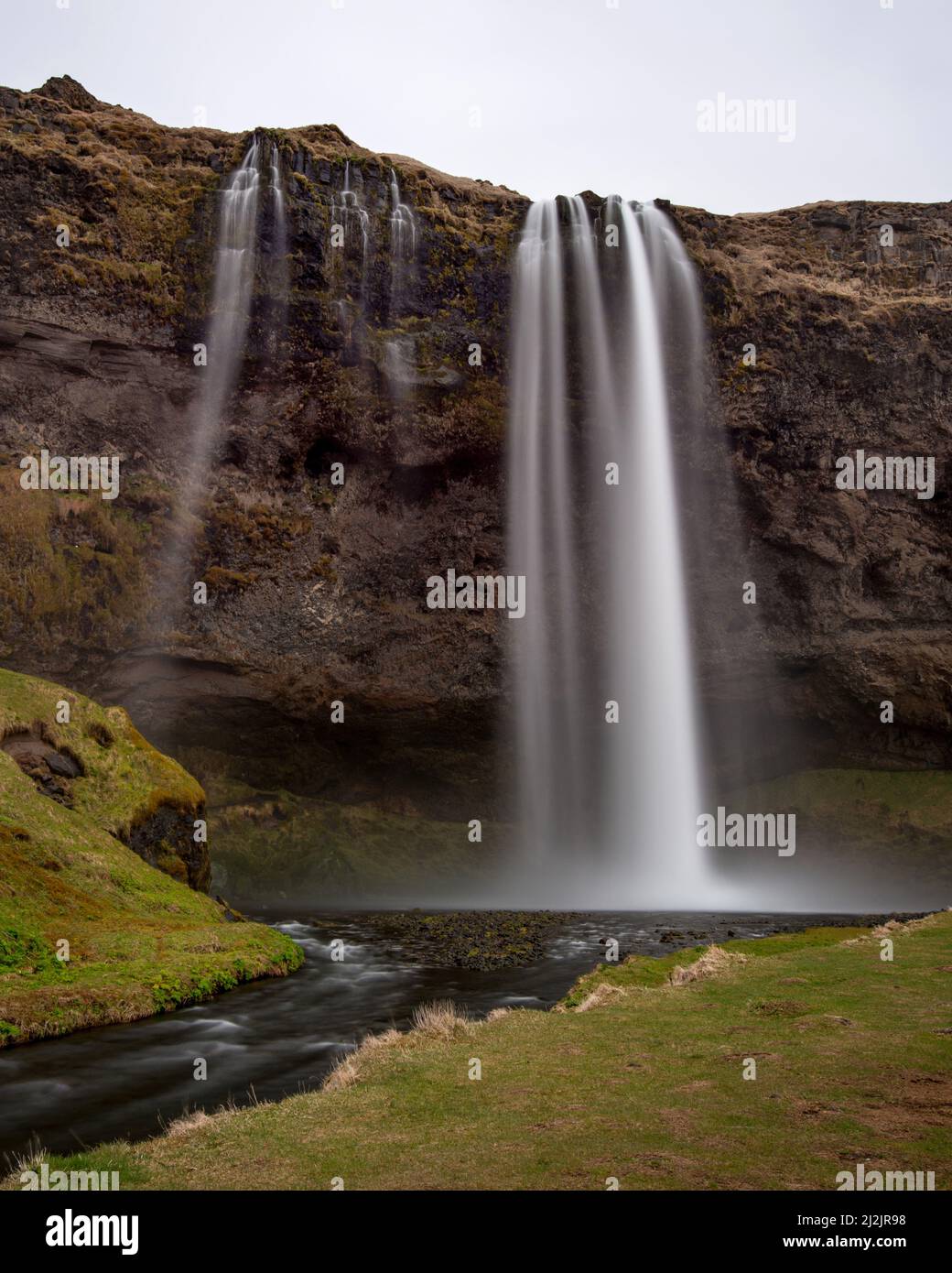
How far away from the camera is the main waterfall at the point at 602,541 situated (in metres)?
52.3

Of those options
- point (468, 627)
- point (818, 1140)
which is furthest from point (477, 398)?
point (818, 1140)

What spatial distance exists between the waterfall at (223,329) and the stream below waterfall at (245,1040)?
2845 cm

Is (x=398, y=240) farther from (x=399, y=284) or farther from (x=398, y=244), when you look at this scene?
(x=399, y=284)

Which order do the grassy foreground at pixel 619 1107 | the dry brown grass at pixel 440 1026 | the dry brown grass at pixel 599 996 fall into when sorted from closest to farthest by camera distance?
the grassy foreground at pixel 619 1107
the dry brown grass at pixel 440 1026
the dry brown grass at pixel 599 996

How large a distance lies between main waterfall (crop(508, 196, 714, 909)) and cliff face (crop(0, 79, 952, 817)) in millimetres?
→ 1985

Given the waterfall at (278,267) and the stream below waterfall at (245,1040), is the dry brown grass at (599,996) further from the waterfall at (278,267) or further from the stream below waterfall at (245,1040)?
the waterfall at (278,267)

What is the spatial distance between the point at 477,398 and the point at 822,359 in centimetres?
2013

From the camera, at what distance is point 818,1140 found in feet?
27.8

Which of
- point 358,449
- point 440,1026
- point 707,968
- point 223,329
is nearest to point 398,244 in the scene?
point 223,329

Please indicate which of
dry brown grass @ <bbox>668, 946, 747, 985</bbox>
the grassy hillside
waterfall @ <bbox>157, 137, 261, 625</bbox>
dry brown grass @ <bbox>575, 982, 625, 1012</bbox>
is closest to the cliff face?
waterfall @ <bbox>157, 137, 261, 625</bbox>

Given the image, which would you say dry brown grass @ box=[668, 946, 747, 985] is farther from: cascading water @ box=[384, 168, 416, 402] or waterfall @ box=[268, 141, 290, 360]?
waterfall @ box=[268, 141, 290, 360]

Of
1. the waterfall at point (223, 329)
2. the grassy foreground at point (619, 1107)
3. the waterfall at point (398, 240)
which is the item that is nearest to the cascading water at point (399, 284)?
the waterfall at point (398, 240)
